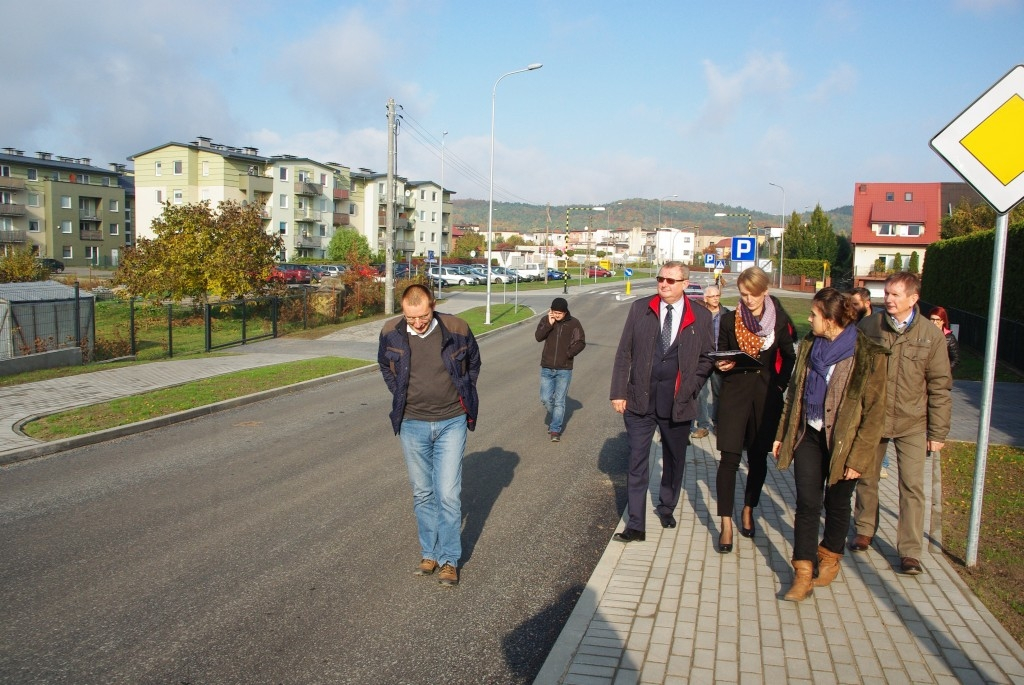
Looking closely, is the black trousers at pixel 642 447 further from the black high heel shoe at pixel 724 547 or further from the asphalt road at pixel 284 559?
the black high heel shoe at pixel 724 547

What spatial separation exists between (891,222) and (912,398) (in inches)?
2807

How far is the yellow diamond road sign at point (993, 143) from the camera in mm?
5027

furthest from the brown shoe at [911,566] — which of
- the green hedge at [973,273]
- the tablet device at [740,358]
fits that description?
the green hedge at [973,273]

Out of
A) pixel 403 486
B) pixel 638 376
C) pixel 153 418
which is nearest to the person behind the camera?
pixel 638 376

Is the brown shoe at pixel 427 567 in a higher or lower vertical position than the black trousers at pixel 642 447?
lower

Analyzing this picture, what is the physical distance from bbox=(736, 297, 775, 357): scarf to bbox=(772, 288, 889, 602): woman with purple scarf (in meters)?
0.52

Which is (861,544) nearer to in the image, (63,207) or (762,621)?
(762,621)

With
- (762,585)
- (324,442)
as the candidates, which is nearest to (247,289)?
(324,442)

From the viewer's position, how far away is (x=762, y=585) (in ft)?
16.3

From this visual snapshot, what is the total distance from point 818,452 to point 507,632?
6.92 ft

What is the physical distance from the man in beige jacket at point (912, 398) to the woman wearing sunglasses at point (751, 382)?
663 millimetres

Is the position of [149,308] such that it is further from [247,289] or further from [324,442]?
[324,442]

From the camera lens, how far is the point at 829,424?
465 centimetres

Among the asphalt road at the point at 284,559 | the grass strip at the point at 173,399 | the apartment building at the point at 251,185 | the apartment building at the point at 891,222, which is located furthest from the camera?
the apartment building at the point at 251,185
